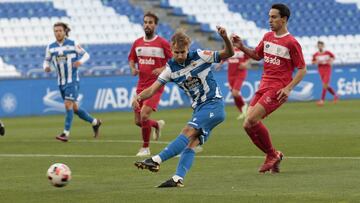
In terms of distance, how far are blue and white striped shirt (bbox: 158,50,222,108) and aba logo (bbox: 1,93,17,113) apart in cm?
1861

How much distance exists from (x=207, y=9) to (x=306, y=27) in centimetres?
468

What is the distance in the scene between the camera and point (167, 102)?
32.9 meters

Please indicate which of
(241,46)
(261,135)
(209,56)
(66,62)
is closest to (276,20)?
(241,46)

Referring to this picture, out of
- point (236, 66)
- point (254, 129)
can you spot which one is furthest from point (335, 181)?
point (236, 66)

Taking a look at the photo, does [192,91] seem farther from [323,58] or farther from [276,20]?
[323,58]

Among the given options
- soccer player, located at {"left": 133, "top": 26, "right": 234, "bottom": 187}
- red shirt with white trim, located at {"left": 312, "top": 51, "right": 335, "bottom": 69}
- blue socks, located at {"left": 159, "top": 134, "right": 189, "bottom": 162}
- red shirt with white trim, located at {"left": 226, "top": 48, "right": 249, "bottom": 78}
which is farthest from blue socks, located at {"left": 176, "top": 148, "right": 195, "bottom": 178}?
red shirt with white trim, located at {"left": 312, "top": 51, "right": 335, "bottom": 69}

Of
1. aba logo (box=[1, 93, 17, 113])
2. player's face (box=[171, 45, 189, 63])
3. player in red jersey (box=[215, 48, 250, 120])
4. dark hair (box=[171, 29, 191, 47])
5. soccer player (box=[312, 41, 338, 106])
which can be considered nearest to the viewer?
dark hair (box=[171, 29, 191, 47])

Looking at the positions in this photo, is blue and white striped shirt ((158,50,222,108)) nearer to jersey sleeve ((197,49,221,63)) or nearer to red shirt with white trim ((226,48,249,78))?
jersey sleeve ((197,49,221,63))

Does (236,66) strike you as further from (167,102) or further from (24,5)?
(24,5)

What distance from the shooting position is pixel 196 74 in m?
11.6

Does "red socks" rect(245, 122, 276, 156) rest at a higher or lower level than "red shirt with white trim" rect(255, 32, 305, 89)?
lower

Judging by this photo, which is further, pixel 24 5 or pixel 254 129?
pixel 24 5

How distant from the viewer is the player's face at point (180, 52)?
11.1 m

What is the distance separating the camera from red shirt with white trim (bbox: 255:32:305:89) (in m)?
12.8
